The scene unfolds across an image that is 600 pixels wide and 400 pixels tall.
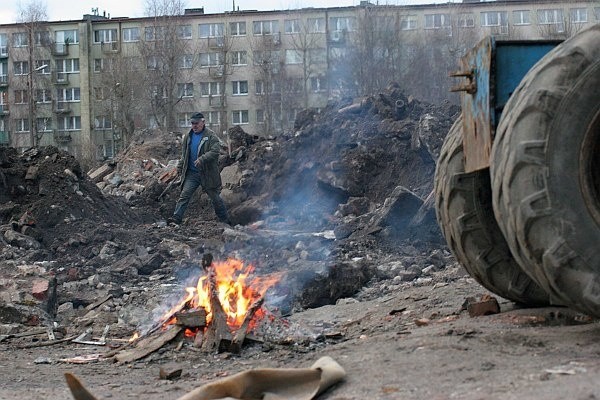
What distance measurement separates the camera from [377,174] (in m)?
20.0

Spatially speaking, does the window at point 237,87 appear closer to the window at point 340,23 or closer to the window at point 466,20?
the window at point 340,23

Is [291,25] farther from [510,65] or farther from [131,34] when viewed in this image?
[510,65]

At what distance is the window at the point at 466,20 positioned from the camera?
6107cm

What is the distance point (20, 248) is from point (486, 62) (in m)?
10.1

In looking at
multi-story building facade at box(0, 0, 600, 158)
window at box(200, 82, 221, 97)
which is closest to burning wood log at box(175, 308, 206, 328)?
multi-story building facade at box(0, 0, 600, 158)

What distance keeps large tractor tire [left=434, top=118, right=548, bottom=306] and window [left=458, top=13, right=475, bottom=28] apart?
57.5 m

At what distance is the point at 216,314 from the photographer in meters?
6.39

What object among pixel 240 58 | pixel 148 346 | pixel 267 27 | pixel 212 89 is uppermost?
pixel 267 27

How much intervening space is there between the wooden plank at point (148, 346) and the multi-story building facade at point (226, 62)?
4857cm

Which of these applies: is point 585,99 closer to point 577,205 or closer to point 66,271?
point 577,205

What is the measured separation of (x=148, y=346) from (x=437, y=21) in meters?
59.3

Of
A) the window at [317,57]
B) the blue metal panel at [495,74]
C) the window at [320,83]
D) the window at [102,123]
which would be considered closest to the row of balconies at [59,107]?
the window at [102,123]

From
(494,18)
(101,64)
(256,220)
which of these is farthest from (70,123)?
(256,220)

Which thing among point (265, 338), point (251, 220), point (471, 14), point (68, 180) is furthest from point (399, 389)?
point (471, 14)
